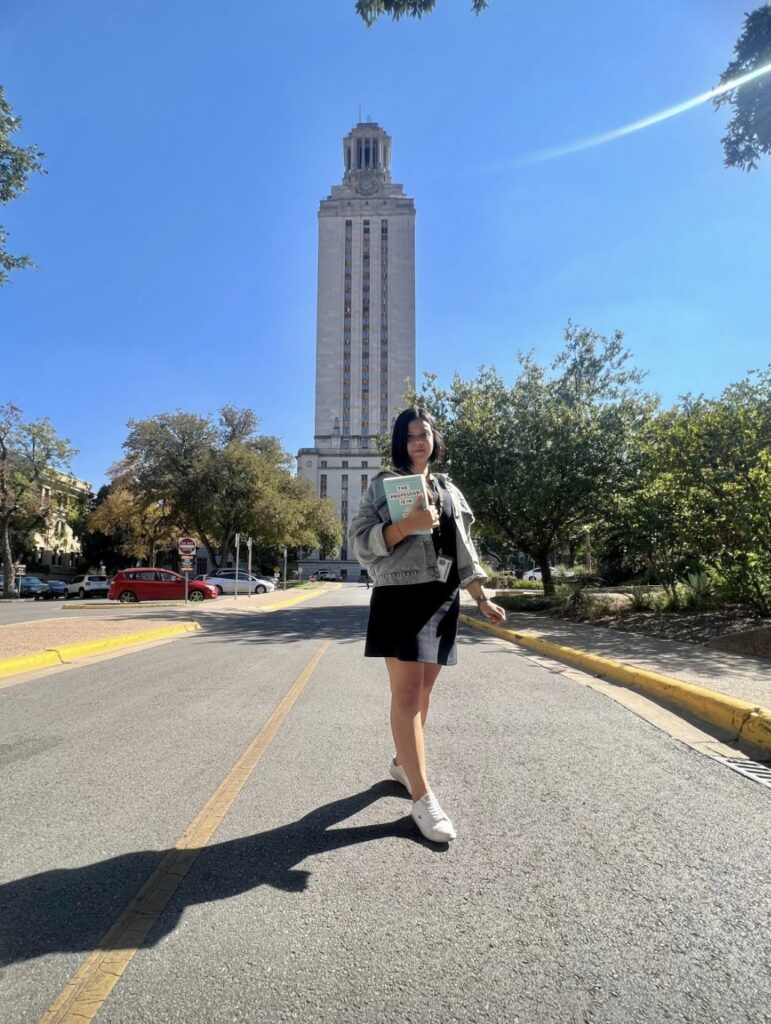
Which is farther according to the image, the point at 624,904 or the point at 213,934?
the point at 624,904

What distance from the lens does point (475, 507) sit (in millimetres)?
18500

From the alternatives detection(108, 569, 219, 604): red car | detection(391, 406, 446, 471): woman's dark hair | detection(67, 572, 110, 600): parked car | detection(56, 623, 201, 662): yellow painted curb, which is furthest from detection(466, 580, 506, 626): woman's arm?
detection(67, 572, 110, 600): parked car

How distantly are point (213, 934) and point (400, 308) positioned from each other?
124 m

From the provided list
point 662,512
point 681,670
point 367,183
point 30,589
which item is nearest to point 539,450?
point 662,512

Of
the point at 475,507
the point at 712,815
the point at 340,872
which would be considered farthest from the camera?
the point at 475,507

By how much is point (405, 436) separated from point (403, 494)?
1.68ft

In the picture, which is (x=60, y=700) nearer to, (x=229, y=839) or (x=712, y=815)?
(x=229, y=839)

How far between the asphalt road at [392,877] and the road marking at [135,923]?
0.12 feet

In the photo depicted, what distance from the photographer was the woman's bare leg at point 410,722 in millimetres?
3023

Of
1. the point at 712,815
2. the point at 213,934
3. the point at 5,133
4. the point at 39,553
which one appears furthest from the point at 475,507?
the point at 39,553

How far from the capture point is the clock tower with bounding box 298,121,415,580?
120 metres

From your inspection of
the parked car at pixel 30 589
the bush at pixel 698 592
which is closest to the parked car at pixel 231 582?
the parked car at pixel 30 589

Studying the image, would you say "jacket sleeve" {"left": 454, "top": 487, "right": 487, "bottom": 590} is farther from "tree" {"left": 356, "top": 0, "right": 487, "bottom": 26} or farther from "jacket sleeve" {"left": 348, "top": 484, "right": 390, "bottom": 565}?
"tree" {"left": 356, "top": 0, "right": 487, "bottom": 26}

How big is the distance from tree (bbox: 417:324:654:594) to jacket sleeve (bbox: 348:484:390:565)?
14283 millimetres
